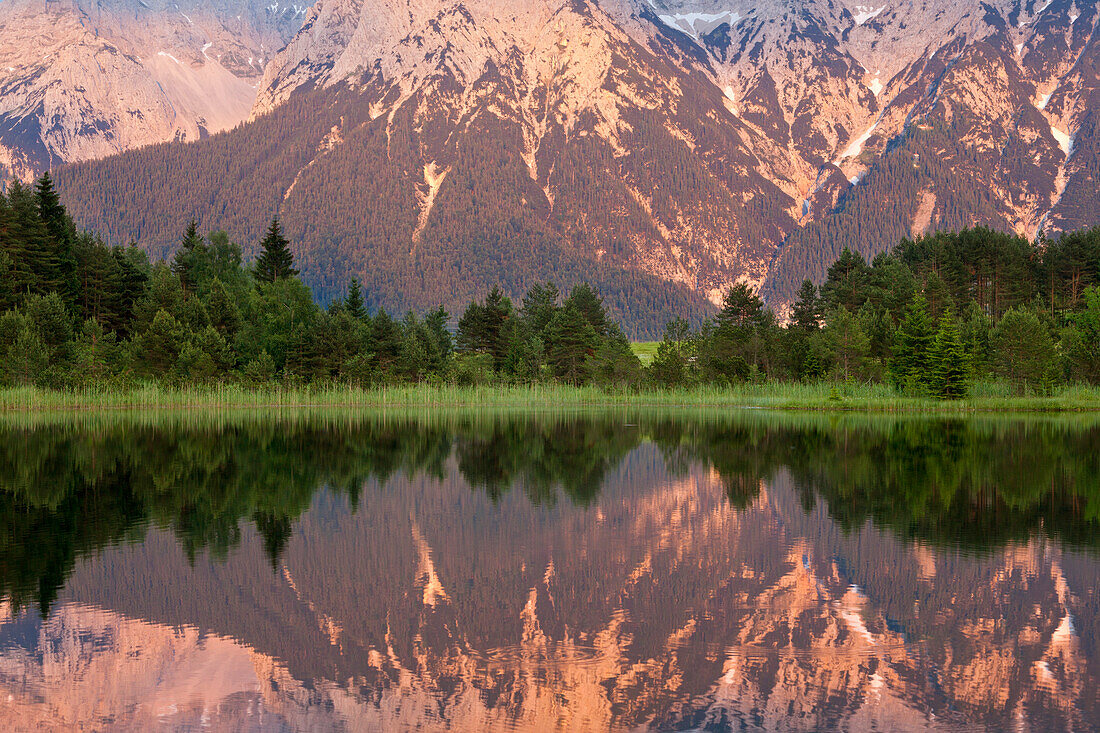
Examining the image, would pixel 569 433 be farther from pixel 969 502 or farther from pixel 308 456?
pixel 969 502

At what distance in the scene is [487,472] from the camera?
35.7 meters

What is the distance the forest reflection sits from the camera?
2355 centimetres

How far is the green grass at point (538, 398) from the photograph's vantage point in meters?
79.0

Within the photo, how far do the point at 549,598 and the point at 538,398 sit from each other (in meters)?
72.9

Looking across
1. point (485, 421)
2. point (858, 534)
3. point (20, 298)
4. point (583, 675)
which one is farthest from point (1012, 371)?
point (20, 298)

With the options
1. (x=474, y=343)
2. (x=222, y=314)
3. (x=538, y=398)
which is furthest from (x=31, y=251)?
(x=538, y=398)

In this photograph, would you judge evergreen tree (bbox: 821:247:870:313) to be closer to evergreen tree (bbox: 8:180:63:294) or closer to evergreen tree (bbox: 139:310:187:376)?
evergreen tree (bbox: 139:310:187:376)

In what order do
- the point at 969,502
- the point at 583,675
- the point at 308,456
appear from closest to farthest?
the point at 583,675 < the point at 969,502 < the point at 308,456

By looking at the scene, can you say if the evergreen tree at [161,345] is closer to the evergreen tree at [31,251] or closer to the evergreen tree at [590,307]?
the evergreen tree at [31,251]

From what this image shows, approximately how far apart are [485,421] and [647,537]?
4526 centimetres

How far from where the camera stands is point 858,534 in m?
23.2

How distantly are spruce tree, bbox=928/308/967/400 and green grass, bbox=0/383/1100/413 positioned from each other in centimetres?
134

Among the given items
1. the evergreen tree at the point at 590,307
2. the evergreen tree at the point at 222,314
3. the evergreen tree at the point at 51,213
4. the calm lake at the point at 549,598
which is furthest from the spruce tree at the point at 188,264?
the calm lake at the point at 549,598

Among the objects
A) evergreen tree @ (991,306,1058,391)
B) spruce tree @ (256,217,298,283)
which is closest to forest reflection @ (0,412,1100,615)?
evergreen tree @ (991,306,1058,391)
